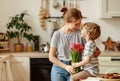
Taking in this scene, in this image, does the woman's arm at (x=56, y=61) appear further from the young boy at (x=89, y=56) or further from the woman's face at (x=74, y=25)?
the woman's face at (x=74, y=25)

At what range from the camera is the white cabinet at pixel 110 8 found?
418cm

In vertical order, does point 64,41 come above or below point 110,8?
below

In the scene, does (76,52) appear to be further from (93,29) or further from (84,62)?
(93,29)

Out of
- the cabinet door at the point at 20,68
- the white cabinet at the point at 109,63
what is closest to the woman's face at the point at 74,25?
the white cabinet at the point at 109,63

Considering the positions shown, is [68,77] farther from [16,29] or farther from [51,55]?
[16,29]

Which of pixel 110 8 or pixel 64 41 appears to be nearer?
pixel 64 41

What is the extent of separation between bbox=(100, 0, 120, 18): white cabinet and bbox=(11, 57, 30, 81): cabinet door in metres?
1.35

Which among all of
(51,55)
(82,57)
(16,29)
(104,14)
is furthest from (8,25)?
(82,57)

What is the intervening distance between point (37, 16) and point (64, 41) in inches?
93.5

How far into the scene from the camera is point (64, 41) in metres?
2.29

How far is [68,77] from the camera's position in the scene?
7.55ft

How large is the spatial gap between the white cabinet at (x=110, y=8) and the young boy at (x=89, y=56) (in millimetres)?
2174

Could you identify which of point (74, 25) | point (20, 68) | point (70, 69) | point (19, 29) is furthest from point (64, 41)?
point (19, 29)

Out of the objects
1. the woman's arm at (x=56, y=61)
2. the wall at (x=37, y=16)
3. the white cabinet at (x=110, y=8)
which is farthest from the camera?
the wall at (x=37, y=16)
